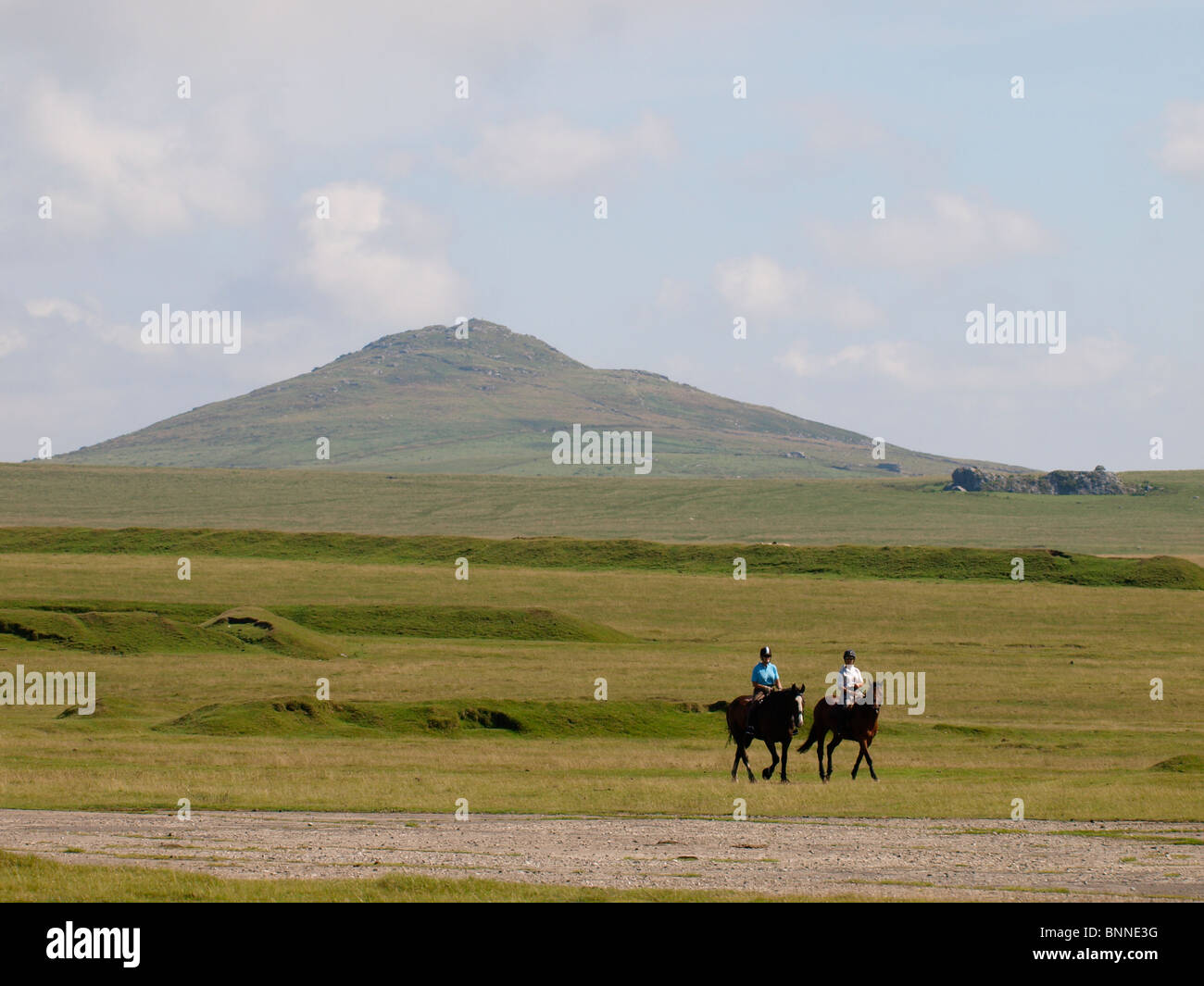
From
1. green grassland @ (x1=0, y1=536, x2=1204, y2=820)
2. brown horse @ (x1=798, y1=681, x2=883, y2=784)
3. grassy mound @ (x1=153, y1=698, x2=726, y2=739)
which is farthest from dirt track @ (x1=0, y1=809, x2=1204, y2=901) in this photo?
grassy mound @ (x1=153, y1=698, x2=726, y2=739)

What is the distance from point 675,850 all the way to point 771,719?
31.9ft

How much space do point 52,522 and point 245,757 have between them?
158 m

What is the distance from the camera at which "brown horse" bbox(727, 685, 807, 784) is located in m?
28.0

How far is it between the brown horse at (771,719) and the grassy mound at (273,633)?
34796 mm

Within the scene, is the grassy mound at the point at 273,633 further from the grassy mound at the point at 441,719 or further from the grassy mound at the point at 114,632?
the grassy mound at the point at 441,719

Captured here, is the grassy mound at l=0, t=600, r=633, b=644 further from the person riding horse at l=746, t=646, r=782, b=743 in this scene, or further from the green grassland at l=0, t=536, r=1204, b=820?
the person riding horse at l=746, t=646, r=782, b=743

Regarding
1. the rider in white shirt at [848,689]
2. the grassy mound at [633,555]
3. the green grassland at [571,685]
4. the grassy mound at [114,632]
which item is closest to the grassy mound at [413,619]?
the green grassland at [571,685]

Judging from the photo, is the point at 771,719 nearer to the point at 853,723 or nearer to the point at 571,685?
the point at 853,723

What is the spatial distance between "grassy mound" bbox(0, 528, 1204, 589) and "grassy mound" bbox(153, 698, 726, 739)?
60673 mm

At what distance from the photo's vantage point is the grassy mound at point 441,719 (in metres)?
40.1

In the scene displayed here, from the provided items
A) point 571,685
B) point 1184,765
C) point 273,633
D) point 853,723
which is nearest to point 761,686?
point 853,723

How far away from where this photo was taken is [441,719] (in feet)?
135

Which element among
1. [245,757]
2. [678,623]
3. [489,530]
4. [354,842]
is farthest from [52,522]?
[354,842]
